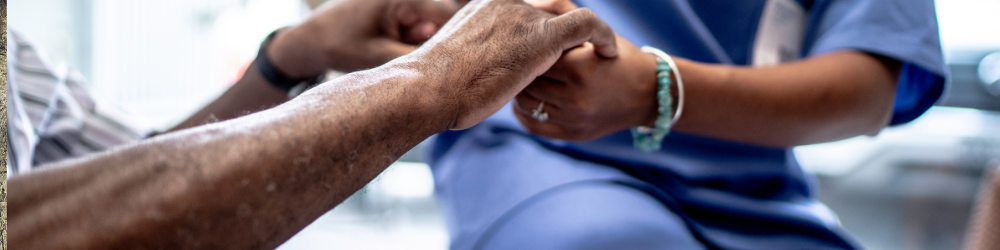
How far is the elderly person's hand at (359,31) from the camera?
601mm

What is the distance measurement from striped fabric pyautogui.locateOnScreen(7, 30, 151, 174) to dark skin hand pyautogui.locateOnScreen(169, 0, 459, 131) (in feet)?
0.65

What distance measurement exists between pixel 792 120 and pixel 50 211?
0.67m

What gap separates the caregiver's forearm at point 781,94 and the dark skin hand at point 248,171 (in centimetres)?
31

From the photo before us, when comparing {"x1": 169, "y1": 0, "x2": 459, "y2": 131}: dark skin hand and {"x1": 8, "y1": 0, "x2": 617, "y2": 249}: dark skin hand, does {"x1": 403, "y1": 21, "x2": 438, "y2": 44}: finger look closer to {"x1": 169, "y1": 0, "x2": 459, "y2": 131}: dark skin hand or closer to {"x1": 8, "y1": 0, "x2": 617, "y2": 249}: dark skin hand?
→ {"x1": 169, "y1": 0, "x2": 459, "y2": 131}: dark skin hand

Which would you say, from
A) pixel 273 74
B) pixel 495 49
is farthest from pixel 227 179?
pixel 273 74

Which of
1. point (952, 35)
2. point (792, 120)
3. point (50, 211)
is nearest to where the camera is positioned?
point (50, 211)

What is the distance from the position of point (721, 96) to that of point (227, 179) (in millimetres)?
512

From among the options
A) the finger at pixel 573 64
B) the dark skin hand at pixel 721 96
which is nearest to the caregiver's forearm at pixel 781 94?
the dark skin hand at pixel 721 96

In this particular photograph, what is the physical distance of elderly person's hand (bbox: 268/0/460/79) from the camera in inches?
23.7

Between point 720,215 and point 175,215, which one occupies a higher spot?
point 175,215

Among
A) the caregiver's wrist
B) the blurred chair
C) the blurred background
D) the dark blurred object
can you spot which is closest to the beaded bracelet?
the caregiver's wrist

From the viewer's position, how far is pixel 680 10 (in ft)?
2.10

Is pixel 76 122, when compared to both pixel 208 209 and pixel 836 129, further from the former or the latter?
pixel 836 129

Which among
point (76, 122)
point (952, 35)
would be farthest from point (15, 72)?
point (952, 35)
